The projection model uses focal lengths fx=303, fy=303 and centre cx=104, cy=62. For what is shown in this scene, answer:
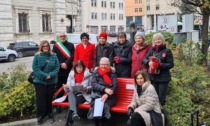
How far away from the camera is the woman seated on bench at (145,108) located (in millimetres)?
5512

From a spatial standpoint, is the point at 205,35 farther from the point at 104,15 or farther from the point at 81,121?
the point at 104,15

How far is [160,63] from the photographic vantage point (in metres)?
6.12

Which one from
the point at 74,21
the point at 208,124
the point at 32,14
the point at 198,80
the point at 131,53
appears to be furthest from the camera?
the point at 74,21

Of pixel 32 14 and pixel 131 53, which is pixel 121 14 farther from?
pixel 131 53

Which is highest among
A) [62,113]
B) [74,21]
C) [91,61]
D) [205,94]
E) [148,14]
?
[148,14]

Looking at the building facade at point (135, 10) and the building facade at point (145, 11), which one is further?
the building facade at point (135, 10)

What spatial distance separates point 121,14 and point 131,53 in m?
81.5

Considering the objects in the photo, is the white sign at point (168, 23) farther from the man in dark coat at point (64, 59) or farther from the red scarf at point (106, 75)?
the red scarf at point (106, 75)

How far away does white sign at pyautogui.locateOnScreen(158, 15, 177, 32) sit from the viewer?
52.9 ft

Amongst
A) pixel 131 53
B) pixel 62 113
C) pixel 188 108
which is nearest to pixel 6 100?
pixel 62 113

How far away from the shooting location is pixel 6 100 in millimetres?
7238

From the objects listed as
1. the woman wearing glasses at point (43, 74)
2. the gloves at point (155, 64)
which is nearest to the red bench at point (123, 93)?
the woman wearing glasses at point (43, 74)

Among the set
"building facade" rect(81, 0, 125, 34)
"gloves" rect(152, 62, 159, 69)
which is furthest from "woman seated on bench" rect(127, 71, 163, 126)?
"building facade" rect(81, 0, 125, 34)

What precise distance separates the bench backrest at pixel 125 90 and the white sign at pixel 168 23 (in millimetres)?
9801
